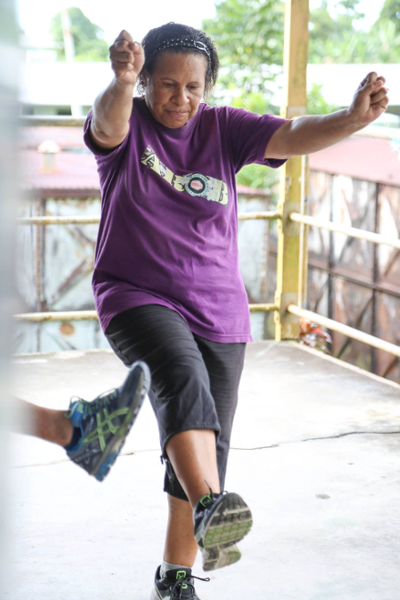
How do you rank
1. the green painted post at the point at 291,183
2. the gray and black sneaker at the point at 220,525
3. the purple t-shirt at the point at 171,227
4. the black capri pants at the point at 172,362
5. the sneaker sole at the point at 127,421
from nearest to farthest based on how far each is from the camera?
1. the sneaker sole at the point at 127,421
2. the gray and black sneaker at the point at 220,525
3. the black capri pants at the point at 172,362
4. the purple t-shirt at the point at 171,227
5. the green painted post at the point at 291,183

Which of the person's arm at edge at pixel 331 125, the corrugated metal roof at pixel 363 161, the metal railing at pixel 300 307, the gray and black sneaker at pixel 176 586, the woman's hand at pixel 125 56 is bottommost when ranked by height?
the gray and black sneaker at pixel 176 586

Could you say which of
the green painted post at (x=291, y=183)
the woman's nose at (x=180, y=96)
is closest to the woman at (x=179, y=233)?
the woman's nose at (x=180, y=96)

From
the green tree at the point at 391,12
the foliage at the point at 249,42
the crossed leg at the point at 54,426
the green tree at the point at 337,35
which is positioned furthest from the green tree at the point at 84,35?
the crossed leg at the point at 54,426

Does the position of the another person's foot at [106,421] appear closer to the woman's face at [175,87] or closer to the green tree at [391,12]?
the woman's face at [175,87]

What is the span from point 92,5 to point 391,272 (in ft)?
14.4

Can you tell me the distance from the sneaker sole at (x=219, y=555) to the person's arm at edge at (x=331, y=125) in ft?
2.90

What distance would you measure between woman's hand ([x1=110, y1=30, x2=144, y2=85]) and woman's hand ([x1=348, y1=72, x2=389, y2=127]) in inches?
20.4

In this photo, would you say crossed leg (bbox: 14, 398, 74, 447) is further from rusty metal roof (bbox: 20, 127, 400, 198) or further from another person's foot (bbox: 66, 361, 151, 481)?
rusty metal roof (bbox: 20, 127, 400, 198)

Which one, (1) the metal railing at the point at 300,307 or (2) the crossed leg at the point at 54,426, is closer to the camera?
(2) the crossed leg at the point at 54,426

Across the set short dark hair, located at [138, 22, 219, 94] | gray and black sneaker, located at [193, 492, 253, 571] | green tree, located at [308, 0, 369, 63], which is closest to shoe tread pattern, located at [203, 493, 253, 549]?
gray and black sneaker, located at [193, 492, 253, 571]

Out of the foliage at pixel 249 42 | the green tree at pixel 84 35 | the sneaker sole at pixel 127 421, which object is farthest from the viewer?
the green tree at pixel 84 35

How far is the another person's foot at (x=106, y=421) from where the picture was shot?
50.0 inches

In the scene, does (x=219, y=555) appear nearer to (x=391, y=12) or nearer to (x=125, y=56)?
(x=125, y=56)

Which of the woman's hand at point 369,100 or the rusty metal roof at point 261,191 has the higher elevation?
the woman's hand at point 369,100
